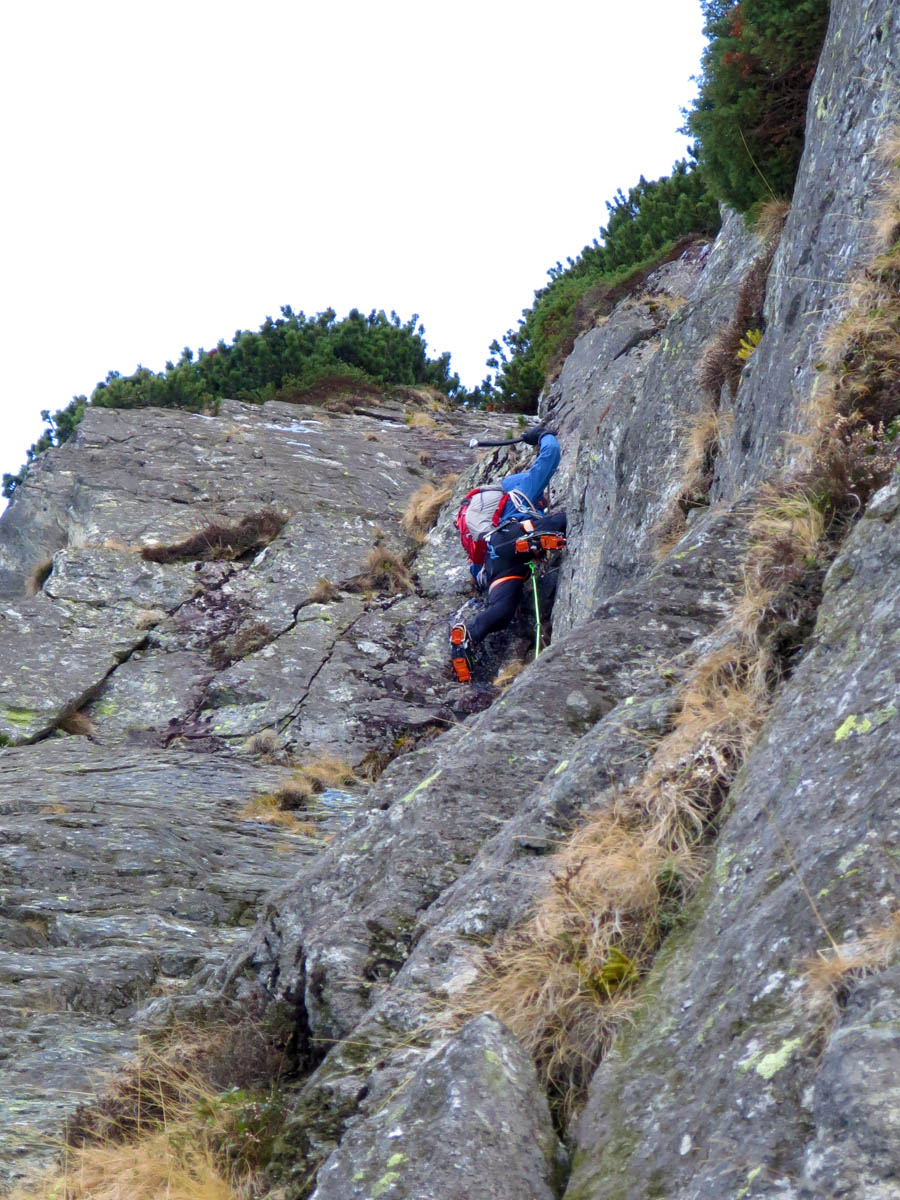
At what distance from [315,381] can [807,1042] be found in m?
26.2

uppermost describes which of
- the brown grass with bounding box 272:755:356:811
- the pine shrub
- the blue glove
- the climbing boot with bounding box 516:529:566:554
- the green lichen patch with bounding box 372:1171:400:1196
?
the pine shrub

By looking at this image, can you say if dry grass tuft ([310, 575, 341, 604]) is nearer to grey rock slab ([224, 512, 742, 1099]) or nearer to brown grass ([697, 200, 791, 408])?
brown grass ([697, 200, 791, 408])

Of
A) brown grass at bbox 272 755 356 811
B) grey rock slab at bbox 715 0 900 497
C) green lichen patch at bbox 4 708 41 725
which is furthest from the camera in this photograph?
green lichen patch at bbox 4 708 41 725

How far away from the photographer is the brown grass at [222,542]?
1916cm

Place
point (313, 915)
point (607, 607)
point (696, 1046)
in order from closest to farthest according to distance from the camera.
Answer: point (696, 1046) < point (313, 915) < point (607, 607)

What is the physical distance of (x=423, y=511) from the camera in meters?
20.1

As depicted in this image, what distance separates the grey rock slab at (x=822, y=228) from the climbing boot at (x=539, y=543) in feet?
16.0

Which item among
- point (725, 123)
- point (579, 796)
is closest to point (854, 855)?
point (579, 796)

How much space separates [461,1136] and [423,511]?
55.7 feet

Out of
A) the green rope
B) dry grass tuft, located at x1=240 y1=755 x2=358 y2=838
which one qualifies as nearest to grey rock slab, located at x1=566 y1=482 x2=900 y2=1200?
dry grass tuft, located at x1=240 y1=755 x2=358 y2=838

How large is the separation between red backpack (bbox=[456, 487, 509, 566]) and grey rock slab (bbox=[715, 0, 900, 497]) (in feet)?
18.6

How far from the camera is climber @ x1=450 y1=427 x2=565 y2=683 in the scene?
15.1m

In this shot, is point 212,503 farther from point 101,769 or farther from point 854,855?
point 854,855

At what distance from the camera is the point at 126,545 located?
63.2 ft
